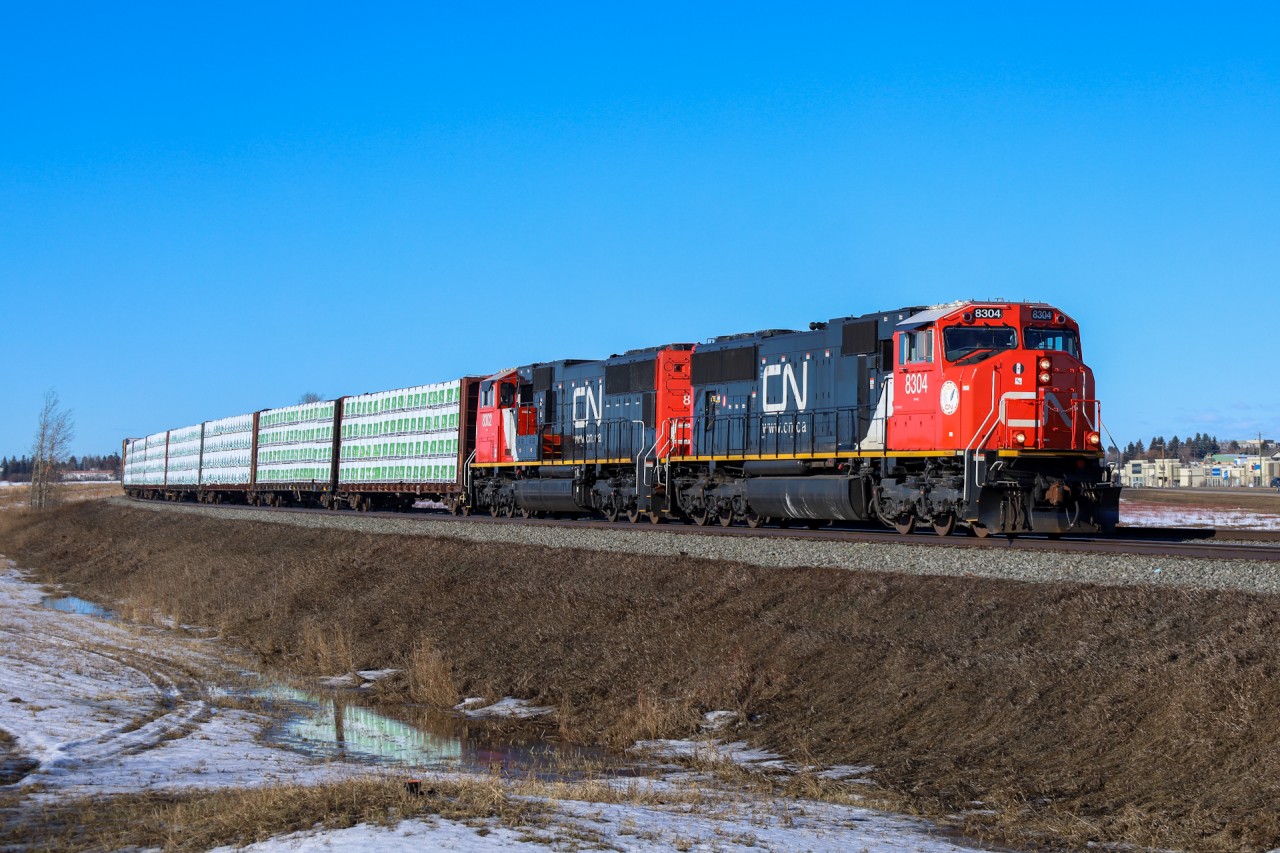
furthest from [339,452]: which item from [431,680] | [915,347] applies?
[915,347]

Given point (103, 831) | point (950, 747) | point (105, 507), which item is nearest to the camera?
point (103, 831)

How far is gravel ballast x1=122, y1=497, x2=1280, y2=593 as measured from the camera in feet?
46.0

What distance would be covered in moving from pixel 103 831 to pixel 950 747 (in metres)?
7.62

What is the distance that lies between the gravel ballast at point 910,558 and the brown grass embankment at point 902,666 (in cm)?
61

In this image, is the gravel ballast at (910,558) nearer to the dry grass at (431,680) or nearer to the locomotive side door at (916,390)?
the locomotive side door at (916,390)

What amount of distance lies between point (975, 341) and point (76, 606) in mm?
25674

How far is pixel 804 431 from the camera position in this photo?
2353 cm

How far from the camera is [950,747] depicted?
11766 mm

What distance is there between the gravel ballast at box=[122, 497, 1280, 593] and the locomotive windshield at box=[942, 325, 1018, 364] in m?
3.77

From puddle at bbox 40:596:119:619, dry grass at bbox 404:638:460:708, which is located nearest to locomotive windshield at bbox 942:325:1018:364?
dry grass at bbox 404:638:460:708

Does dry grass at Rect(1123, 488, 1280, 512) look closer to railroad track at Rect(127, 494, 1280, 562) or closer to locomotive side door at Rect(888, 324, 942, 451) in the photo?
railroad track at Rect(127, 494, 1280, 562)

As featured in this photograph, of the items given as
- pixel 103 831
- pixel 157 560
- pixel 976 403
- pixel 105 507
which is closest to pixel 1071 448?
pixel 976 403

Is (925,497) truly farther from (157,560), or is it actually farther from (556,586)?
(157,560)

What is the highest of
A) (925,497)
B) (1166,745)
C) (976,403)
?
(976,403)
